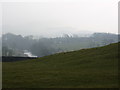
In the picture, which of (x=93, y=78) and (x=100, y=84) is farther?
(x=93, y=78)

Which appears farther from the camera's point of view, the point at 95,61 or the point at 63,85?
the point at 95,61

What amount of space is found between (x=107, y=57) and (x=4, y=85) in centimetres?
3171

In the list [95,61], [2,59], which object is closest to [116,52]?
[95,61]

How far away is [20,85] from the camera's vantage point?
26453 mm

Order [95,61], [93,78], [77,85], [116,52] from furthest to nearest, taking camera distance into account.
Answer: [116,52] < [95,61] < [93,78] < [77,85]

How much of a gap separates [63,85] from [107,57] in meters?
27.6

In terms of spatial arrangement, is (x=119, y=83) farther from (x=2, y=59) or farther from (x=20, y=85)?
(x=2, y=59)

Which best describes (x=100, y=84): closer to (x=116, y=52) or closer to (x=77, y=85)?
(x=77, y=85)

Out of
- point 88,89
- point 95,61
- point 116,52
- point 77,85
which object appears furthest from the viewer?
point 116,52

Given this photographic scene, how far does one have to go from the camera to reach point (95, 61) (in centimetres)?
4950

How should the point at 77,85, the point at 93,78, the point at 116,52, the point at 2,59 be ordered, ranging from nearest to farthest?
1. the point at 77,85
2. the point at 93,78
3. the point at 116,52
4. the point at 2,59

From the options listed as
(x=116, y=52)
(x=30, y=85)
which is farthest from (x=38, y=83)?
(x=116, y=52)

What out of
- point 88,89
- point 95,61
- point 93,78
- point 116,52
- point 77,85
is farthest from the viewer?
point 116,52

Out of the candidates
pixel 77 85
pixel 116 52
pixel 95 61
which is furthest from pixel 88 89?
pixel 116 52
